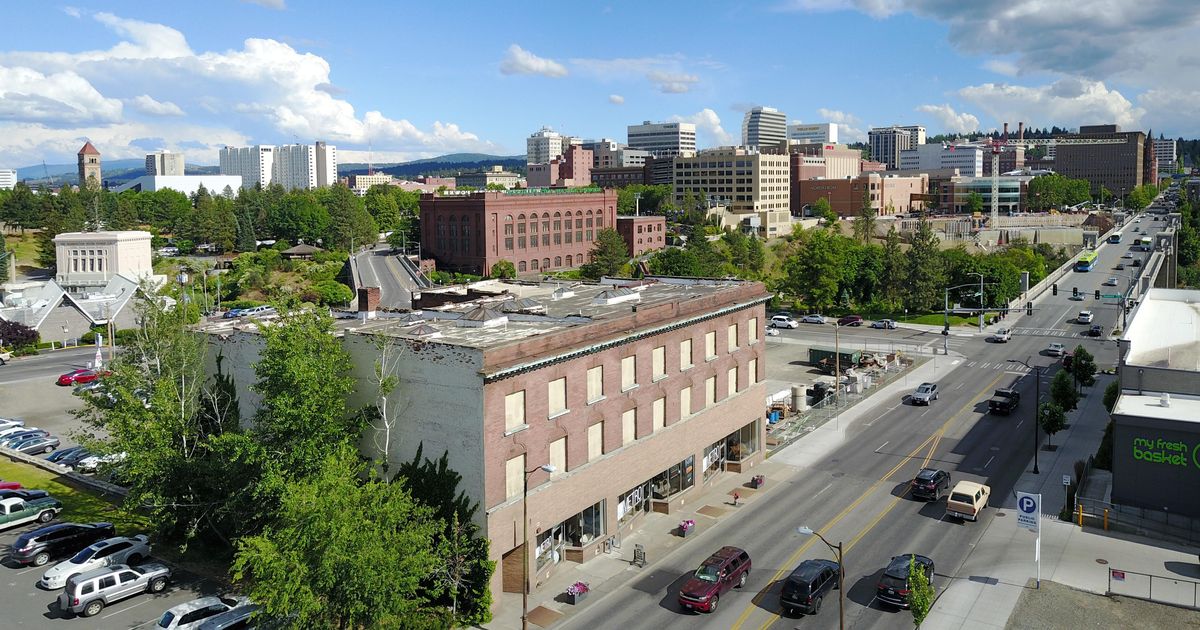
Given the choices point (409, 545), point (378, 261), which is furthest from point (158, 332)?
point (378, 261)

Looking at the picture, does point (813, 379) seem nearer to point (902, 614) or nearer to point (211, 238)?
point (902, 614)

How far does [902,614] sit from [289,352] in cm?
2631

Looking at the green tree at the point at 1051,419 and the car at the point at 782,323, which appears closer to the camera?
the green tree at the point at 1051,419

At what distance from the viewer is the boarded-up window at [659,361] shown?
143 ft

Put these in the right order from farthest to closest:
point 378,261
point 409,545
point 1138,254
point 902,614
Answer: point 1138,254 → point 378,261 → point 902,614 → point 409,545

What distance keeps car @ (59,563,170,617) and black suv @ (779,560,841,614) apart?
26469mm

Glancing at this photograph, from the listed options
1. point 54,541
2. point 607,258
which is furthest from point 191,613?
point 607,258

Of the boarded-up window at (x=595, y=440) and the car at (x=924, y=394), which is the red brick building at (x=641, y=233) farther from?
the boarded-up window at (x=595, y=440)

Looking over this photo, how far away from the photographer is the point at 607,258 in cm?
13600

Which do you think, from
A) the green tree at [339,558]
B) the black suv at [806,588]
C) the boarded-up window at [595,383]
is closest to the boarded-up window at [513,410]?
the boarded-up window at [595,383]

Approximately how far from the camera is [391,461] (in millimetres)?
36438

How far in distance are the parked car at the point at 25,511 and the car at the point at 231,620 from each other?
20.0m

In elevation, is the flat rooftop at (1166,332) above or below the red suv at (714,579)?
above

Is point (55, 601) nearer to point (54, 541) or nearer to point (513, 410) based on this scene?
point (54, 541)
